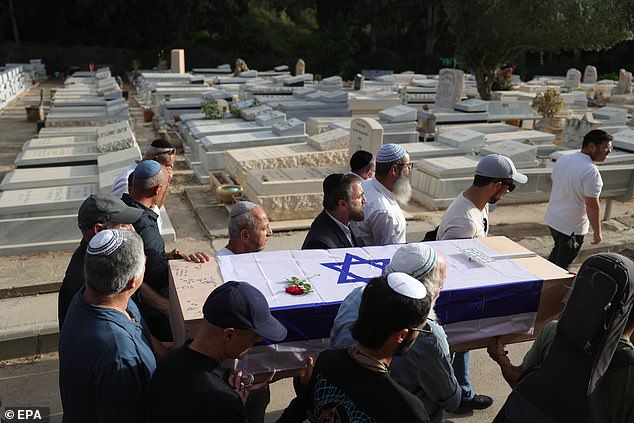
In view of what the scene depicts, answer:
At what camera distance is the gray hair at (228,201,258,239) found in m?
3.35

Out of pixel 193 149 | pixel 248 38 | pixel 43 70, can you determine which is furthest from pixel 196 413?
pixel 248 38

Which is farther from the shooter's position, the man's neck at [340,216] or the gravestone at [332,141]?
the gravestone at [332,141]

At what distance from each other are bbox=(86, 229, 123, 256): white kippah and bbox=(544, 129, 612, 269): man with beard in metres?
4.32

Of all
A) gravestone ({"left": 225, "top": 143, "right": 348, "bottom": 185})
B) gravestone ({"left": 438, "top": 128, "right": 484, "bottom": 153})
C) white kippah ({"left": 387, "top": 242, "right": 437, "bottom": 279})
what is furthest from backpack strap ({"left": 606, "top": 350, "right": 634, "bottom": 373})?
gravestone ({"left": 438, "top": 128, "right": 484, "bottom": 153})

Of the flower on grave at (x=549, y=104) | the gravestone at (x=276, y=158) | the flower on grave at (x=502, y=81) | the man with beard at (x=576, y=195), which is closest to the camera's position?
the man with beard at (x=576, y=195)

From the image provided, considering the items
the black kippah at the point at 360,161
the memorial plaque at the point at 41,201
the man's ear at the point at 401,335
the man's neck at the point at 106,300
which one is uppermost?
the black kippah at the point at 360,161

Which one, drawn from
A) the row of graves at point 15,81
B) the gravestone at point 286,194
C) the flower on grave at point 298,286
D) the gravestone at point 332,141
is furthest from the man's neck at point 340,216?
the row of graves at point 15,81

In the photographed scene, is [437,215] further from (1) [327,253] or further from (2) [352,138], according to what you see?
(1) [327,253]

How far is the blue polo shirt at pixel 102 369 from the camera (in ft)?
6.92

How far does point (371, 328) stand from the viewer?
2.01 metres

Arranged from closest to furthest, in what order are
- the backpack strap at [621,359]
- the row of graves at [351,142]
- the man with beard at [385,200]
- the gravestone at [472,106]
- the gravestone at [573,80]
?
the backpack strap at [621,359], the man with beard at [385,200], the row of graves at [351,142], the gravestone at [472,106], the gravestone at [573,80]

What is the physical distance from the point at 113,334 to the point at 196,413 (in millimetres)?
497

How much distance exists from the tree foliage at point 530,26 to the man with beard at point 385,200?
13.4 m

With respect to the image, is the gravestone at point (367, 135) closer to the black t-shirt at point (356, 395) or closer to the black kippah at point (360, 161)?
the black kippah at point (360, 161)
